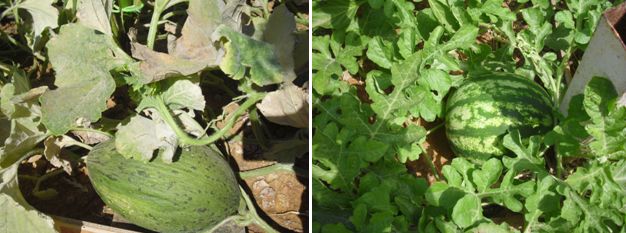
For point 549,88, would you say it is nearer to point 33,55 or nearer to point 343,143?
point 343,143

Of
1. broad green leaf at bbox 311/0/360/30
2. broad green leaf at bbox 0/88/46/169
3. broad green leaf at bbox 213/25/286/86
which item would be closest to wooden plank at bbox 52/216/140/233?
broad green leaf at bbox 0/88/46/169

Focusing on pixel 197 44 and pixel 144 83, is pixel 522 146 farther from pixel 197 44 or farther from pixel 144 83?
pixel 144 83

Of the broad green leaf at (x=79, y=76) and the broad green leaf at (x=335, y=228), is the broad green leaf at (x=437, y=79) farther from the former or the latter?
the broad green leaf at (x=79, y=76)

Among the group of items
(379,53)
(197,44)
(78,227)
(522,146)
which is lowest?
(78,227)

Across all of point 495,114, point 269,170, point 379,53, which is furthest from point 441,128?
point 269,170

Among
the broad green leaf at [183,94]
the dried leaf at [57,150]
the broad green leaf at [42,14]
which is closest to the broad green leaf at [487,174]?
the broad green leaf at [183,94]

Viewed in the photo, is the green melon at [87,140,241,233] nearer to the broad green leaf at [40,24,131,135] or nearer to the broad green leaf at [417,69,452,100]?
the broad green leaf at [40,24,131,135]
